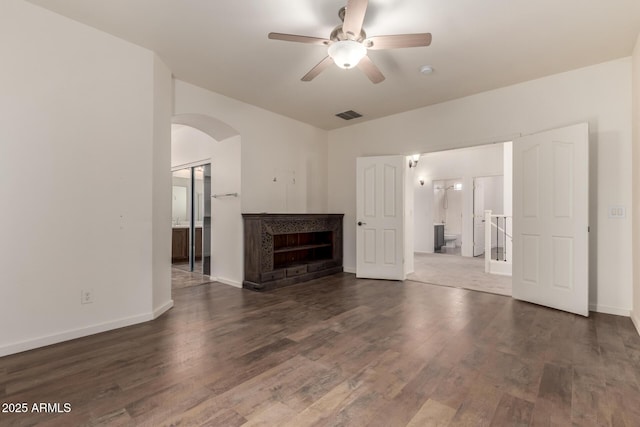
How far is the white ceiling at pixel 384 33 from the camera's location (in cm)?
250

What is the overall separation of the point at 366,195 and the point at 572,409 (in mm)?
3933

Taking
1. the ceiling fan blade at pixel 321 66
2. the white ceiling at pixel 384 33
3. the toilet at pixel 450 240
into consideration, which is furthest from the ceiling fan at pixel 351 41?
the toilet at pixel 450 240

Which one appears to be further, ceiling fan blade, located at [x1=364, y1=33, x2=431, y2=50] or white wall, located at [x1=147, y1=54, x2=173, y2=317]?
white wall, located at [x1=147, y1=54, x2=173, y2=317]

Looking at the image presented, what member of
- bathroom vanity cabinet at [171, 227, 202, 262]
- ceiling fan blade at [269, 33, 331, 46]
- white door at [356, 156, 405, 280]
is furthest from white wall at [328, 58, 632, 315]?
bathroom vanity cabinet at [171, 227, 202, 262]

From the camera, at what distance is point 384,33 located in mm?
2854

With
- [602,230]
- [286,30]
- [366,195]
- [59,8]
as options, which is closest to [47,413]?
[59,8]

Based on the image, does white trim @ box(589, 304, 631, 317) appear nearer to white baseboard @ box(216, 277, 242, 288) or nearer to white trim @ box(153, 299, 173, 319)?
white baseboard @ box(216, 277, 242, 288)

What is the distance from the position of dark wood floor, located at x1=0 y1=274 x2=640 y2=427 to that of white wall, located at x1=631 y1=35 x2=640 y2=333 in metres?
0.27

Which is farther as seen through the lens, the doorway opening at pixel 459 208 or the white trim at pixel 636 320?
the doorway opening at pixel 459 208

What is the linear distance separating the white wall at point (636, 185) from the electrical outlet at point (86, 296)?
202 inches

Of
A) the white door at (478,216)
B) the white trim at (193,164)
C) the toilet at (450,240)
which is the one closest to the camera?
the white trim at (193,164)

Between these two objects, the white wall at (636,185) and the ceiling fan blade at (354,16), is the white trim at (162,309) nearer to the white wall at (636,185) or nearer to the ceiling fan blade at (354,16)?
the ceiling fan blade at (354,16)

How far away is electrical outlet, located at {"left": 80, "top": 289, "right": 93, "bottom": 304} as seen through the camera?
2.75 m

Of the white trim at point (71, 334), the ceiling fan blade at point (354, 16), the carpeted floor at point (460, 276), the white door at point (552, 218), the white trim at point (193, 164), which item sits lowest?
the carpeted floor at point (460, 276)
